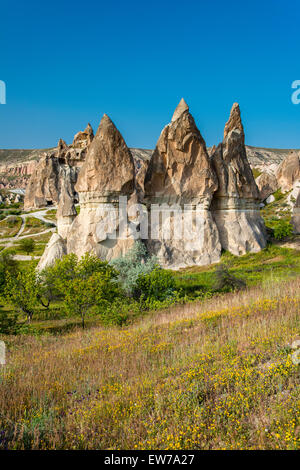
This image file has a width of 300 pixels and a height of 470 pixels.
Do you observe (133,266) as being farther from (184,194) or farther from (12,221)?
(12,221)

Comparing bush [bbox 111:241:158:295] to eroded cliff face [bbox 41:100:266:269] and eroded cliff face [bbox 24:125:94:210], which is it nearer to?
eroded cliff face [bbox 41:100:266:269]

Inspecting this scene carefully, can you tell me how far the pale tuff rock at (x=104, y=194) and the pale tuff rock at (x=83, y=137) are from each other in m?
38.8

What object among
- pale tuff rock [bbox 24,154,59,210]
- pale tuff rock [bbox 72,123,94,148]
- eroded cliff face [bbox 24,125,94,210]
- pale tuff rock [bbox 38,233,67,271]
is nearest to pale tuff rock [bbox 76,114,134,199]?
pale tuff rock [bbox 38,233,67,271]

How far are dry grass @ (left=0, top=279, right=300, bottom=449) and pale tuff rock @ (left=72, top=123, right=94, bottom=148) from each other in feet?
170

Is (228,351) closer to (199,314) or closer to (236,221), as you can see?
(199,314)

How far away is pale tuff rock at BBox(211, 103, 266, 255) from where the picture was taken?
18641mm

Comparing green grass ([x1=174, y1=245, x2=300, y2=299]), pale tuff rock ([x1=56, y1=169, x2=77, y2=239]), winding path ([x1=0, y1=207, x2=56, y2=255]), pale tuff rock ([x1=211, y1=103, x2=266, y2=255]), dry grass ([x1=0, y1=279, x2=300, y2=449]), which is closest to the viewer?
dry grass ([x1=0, y1=279, x2=300, y2=449])

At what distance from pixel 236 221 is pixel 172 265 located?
5.12m

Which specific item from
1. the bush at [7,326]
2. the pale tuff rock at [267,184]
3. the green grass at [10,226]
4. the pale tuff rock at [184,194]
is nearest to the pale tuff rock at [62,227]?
the pale tuff rock at [184,194]

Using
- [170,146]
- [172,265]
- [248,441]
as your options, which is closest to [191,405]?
[248,441]

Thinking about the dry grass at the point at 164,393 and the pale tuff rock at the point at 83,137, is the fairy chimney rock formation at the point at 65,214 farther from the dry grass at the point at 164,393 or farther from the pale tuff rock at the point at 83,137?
the pale tuff rock at the point at 83,137

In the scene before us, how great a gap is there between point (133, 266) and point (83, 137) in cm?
4646

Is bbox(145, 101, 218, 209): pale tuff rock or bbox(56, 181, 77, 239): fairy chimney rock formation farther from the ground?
bbox(145, 101, 218, 209): pale tuff rock

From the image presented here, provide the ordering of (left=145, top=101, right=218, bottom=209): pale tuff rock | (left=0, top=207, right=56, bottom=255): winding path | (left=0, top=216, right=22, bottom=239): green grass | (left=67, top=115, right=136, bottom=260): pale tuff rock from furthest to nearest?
(left=0, top=216, right=22, bottom=239): green grass, (left=0, top=207, right=56, bottom=255): winding path, (left=145, top=101, right=218, bottom=209): pale tuff rock, (left=67, top=115, right=136, bottom=260): pale tuff rock
